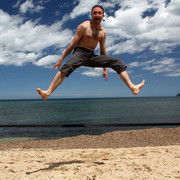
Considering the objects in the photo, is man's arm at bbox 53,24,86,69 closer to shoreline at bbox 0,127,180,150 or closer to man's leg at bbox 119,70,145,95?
man's leg at bbox 119,70,145,95

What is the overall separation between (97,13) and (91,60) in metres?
0.78

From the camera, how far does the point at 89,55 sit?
11.4ft

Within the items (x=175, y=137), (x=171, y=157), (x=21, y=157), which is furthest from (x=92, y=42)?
(x=175, y=137)

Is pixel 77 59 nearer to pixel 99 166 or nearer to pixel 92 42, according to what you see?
pixel 92 42

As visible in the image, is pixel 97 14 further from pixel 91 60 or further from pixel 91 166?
pixel 91 166

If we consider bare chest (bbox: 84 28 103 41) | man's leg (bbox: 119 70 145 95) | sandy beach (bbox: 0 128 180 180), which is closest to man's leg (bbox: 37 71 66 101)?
bare chest (bbox: 84 28 103 41)

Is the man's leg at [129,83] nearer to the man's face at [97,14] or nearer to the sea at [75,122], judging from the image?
the man's face at [97,14]

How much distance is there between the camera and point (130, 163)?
3365 millimetres

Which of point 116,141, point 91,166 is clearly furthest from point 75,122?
point 91,166

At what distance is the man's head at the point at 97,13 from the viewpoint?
3.41 meters

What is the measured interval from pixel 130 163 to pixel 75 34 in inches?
92.1

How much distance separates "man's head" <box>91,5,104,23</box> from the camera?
134 inches

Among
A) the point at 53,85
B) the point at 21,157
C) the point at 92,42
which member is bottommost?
the point at 21,157

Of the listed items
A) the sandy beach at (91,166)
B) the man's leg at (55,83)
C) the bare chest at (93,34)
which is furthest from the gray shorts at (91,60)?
the sandy beach at (91,166)
